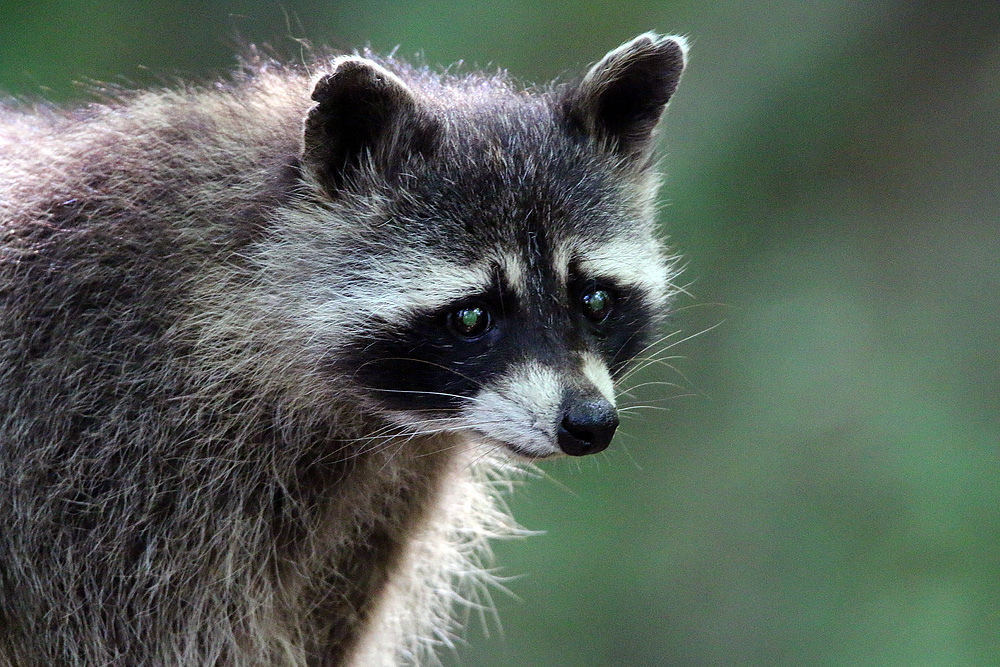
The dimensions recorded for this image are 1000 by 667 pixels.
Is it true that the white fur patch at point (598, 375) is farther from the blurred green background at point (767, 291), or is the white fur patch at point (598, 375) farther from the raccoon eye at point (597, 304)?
the blurred green background at point (767, 291)

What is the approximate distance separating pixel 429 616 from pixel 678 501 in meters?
3.06

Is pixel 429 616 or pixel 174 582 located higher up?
pixel 174 582

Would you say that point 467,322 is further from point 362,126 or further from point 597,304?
point 362,126

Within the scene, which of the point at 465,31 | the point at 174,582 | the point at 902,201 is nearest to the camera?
the point at 174,582

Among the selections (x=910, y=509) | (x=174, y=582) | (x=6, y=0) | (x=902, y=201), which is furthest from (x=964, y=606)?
(x=6, y=0)

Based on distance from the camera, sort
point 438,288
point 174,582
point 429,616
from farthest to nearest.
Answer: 1. point 429,616
2. point 174,582
3. point 438,288

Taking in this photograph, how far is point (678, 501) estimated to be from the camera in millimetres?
7105

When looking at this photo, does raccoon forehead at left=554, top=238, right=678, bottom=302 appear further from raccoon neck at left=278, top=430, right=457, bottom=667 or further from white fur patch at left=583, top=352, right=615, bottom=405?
raccoon neck at left=278, top=430, right=457, bottom=667

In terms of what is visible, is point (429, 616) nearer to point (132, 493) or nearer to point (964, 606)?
point (132, 493)

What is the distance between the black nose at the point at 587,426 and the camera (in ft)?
9.95

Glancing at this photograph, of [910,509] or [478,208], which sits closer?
[478,208]

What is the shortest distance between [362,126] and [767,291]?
13.9 feet

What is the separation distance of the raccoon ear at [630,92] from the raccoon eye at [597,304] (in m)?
0.54

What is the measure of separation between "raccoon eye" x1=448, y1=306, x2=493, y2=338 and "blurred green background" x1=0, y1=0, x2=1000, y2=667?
3.65 meters
